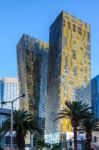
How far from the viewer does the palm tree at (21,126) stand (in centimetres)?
6303

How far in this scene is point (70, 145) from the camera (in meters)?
107

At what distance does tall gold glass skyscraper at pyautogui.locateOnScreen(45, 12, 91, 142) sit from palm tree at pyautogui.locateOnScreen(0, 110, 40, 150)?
88.5m

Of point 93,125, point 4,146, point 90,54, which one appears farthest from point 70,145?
point 90,54

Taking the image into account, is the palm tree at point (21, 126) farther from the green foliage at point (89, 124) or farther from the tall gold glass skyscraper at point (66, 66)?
the tall gold glass skyscraper at point (66, 66)

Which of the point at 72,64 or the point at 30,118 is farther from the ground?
the point at 72,64

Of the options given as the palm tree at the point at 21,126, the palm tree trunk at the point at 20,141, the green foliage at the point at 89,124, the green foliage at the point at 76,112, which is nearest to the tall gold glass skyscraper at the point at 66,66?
the green foliage at the point at 89,124

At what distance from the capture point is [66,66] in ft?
546

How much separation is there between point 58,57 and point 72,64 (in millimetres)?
8284

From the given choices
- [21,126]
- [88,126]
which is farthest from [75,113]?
[21,126]

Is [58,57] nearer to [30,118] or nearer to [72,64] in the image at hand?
[72,64]

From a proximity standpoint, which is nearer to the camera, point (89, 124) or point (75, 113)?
point (75, 113)

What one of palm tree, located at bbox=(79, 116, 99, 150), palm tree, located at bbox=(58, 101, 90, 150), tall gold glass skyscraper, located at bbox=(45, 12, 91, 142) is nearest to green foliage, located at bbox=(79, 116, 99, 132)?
palm tree, located at bbox=(79, 116, 99, 150)

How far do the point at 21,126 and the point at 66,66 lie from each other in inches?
4132

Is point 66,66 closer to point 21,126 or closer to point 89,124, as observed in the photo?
point 89,124
